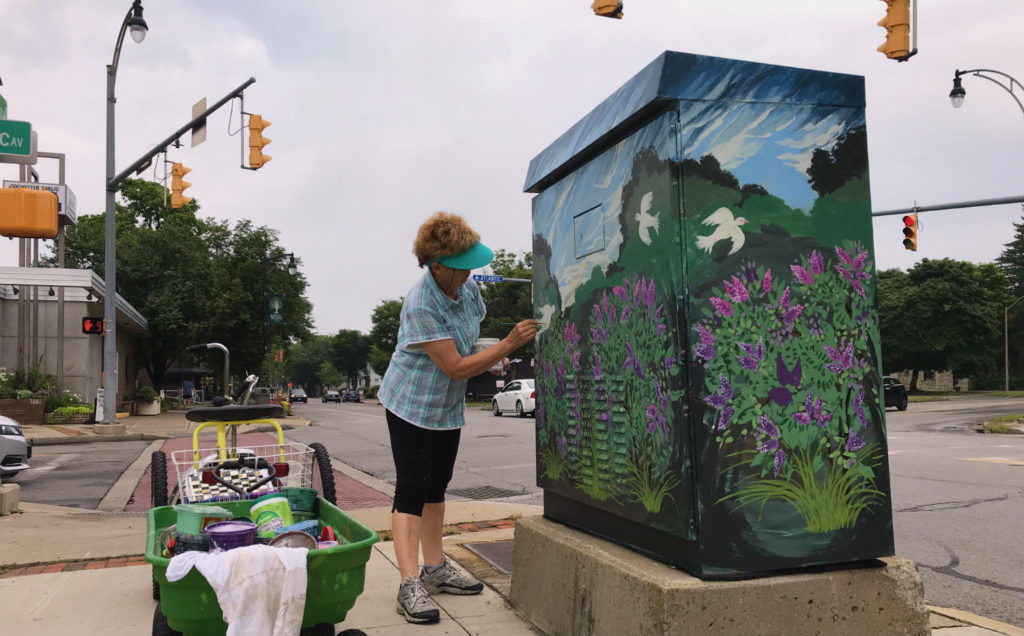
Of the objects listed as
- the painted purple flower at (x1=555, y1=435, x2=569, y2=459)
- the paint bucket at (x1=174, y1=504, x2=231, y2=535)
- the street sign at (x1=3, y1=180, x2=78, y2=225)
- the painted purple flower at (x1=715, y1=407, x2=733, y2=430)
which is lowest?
the paint bucket at (x1=174, y1=504, x2=231, y2=535)

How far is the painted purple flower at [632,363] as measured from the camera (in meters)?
3.03

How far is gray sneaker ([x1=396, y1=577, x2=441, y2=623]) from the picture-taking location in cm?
363

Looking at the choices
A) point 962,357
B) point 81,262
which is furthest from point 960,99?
point 81,262

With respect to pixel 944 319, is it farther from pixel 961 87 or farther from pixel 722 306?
pixel 722 306

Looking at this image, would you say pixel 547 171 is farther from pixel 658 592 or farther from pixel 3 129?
pixel 3 129

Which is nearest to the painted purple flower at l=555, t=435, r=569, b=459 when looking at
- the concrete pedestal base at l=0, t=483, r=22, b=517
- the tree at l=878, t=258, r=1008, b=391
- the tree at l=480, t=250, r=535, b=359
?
the concrete pedestal base at l=0, t=483, r=22, b=517

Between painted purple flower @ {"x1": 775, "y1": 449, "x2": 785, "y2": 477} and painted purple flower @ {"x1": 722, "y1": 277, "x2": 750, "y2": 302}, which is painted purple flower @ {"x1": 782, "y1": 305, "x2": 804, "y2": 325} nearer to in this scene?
painted purple flower @ {"x1": 722, "y1": 277, "x2": 750, "y2": 302}

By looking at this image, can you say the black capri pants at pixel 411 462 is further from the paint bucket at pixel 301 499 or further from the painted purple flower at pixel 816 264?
the painted purple flower at pixel 816 264

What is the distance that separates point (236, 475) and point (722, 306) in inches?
118

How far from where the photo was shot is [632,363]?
3.09 m

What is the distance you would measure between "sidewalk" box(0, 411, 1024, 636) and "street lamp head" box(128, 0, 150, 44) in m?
12.0

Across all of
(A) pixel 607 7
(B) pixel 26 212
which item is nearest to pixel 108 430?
(B) pixel 26 212

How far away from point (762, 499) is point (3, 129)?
9.97 m

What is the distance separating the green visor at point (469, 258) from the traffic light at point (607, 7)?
15.4 feet
